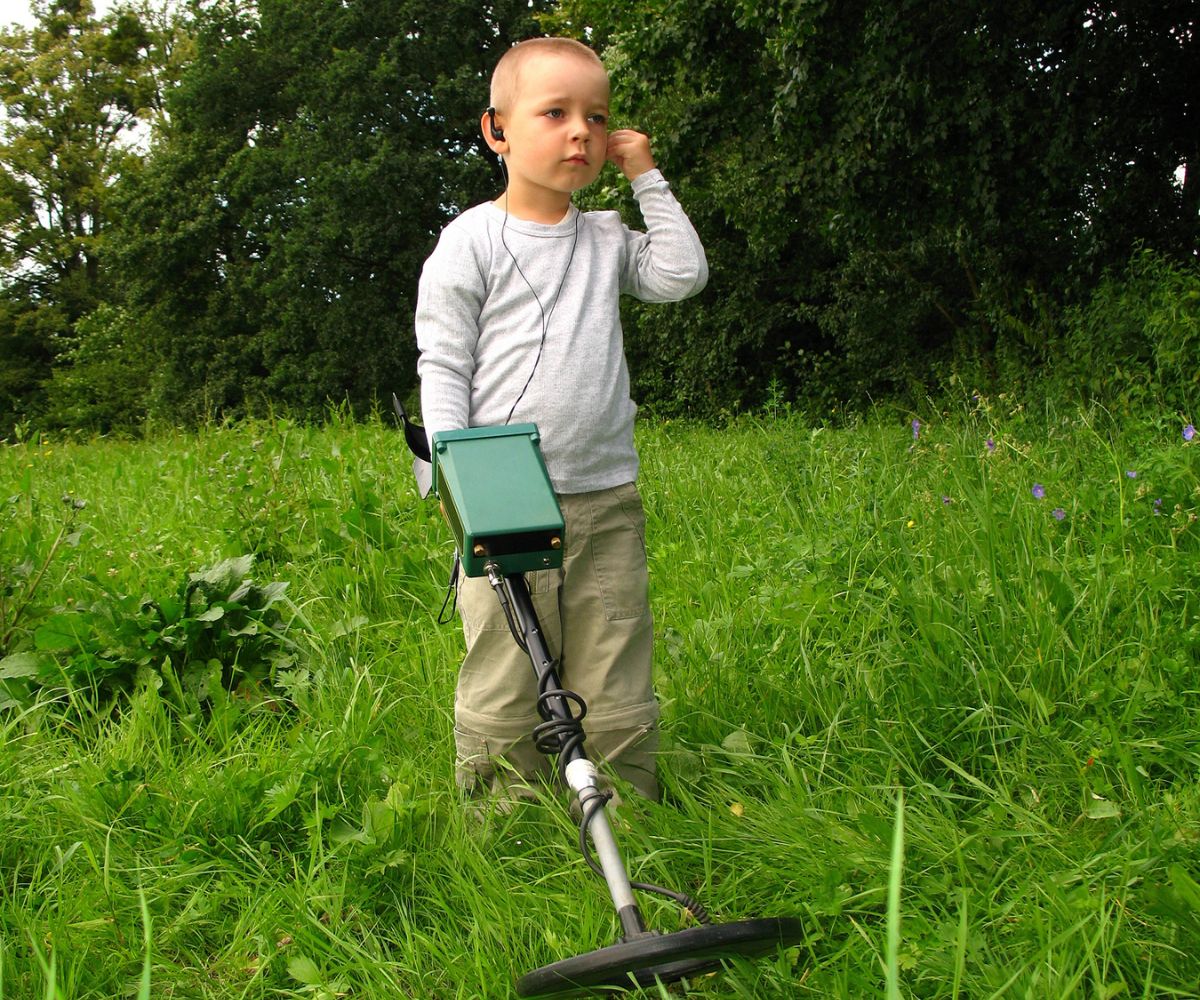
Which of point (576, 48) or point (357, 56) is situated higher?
point (357, 56)

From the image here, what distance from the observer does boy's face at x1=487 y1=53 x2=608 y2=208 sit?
1897 mm

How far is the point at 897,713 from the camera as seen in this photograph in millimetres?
2219

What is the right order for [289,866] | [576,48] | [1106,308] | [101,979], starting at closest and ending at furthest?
[101,979]
[576,48]
[289,866]
[1106,308]

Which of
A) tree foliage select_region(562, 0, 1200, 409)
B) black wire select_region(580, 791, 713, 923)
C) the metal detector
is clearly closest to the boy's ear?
the metal detector

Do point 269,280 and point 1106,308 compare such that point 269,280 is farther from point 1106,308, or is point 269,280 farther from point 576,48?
point 576,48

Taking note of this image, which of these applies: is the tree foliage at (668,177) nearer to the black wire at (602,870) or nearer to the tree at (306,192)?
the tree at (306,192)

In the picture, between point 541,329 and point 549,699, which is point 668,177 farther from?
point 549,699

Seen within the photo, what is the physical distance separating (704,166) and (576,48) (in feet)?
33.8

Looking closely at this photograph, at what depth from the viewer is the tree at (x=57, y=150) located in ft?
87.7

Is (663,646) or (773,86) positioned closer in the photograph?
(663,646)

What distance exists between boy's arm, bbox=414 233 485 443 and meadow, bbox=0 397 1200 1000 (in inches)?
30.8

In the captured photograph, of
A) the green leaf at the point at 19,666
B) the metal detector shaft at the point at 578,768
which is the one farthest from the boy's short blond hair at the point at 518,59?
the green leaf at the point at 19,666

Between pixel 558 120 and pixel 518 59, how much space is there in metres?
0.15

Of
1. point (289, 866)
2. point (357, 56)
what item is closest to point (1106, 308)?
point (289, 866)
